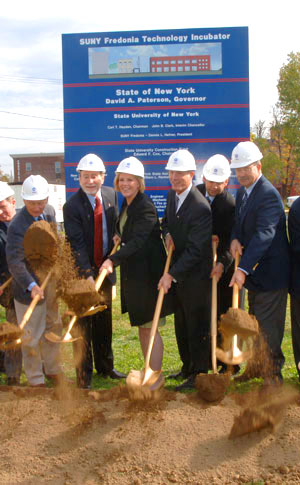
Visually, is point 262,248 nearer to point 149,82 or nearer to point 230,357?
point 230,357

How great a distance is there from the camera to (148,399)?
4289mm

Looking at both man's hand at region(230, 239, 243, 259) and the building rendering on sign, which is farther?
the building rendering on sign

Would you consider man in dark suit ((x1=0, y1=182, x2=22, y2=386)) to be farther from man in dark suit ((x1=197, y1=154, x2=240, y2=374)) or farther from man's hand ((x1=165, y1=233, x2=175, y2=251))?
man in dark suit ((x1=197, y1=154, x2=240, y2=374))

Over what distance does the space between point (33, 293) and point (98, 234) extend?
0.86m

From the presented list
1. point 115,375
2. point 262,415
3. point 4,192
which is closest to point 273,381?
point 262,415

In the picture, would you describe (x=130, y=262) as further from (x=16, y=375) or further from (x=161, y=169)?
(x=161, y=169)

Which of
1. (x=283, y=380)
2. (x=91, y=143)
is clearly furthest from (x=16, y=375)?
(x=91, y=143)

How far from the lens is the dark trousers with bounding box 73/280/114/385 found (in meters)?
5.12

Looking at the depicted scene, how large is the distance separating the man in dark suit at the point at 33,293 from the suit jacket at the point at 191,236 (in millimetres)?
1221

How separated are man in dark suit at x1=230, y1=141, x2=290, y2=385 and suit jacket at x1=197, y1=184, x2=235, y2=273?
0.25 metres

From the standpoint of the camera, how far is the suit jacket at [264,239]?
4371mm

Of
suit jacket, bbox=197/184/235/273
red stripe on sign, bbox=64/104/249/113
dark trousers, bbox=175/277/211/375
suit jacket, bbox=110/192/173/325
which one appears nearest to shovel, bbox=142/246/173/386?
suit jacket, bbox=110/192/173/325

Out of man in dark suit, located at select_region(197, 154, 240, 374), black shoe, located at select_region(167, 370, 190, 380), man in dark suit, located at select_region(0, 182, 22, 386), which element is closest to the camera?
man in dark suit, located at select_region(197, 154, 240, 374)

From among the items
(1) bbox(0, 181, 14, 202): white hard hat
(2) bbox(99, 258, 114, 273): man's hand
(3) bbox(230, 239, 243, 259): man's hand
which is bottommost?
(2) bbox(99, 258, 114, 273): man's hand
